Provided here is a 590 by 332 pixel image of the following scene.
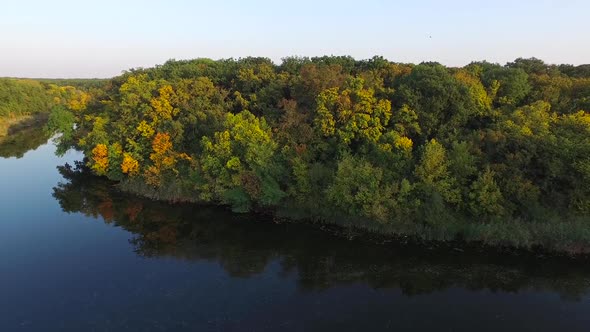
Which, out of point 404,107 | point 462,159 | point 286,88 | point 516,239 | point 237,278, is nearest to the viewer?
point 237,278

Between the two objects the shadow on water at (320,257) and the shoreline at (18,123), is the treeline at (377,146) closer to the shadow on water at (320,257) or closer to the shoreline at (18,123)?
the shadow on water at (320,257)

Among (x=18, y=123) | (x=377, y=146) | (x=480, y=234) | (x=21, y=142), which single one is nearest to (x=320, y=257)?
(x=377, y=146)

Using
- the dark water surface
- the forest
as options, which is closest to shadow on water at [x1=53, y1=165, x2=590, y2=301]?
the dark water surface

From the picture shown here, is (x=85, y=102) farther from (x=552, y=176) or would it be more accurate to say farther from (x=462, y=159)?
(x=552, y=176)

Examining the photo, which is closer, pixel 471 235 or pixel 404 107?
pixel 471 235

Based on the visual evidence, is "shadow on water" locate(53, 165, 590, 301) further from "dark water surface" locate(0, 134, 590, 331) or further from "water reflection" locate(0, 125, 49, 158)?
"water reflection" locate(0, 125, 49, 158)

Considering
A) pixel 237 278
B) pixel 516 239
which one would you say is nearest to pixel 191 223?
pixel 237 278

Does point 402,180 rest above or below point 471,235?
above
